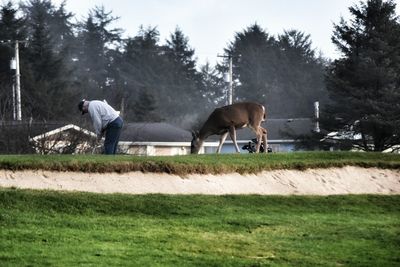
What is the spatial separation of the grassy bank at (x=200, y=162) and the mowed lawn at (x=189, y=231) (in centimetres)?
155

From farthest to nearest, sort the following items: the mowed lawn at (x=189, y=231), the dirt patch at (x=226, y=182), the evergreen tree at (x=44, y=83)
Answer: the evergreen tree at (x=44, y=83), the dirt patch at (x=226, y=182), the mowed lawn at (x=189, y=231)

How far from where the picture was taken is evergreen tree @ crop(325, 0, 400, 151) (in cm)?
4519

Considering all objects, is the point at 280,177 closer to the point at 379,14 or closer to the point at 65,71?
the point at 379,14

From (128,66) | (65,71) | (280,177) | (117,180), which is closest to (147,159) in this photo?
(117,180)

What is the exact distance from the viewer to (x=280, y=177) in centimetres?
1780

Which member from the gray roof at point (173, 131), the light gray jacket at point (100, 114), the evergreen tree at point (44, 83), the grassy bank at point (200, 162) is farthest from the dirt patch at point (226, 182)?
the evergreen tree at point (44, 83)

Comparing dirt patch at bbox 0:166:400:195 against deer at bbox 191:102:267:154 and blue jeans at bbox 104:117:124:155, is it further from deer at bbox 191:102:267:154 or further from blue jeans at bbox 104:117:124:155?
deer at bbox 191:102:267:154

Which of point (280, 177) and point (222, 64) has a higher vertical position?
point (222, 64)

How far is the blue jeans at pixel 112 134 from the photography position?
18094 millimetres

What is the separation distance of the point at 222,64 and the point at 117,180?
3287 inches

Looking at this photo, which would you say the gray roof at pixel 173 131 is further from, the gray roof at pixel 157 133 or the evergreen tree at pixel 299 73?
the evergreen tree at pixel 299 73

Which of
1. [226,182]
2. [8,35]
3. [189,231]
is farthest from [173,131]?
[189,231]

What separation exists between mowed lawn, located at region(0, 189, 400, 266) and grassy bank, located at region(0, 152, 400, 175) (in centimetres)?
155

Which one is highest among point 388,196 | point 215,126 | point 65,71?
point 65,71
